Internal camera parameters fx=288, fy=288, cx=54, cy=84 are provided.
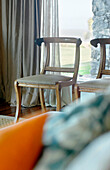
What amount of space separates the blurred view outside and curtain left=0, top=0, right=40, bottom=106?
37 centimetres

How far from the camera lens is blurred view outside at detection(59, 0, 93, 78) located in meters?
3.83

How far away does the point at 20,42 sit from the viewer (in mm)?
3953

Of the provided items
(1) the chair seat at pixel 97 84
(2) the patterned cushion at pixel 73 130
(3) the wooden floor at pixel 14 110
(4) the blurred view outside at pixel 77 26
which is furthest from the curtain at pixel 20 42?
(2) the patterned cushion at pixel 73 130

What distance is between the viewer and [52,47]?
12.5 feet

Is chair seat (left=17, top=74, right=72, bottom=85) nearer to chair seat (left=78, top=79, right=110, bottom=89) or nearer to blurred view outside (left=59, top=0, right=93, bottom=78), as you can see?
chair seat (left=78, top=79, right=110, bottom=89)

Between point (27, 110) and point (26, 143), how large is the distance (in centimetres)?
323

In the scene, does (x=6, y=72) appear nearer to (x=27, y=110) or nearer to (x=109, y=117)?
(x=27, y=110)

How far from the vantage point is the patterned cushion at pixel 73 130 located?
31cm

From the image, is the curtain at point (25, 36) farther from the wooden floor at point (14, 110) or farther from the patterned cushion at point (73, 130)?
the patterned cushion at point (73, 130)

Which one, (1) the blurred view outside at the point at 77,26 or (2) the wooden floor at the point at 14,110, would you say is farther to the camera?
(1) the blurred view outside at the point at 77,26

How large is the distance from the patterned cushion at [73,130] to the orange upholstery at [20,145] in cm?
13

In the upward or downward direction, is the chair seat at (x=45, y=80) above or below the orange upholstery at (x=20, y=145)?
below

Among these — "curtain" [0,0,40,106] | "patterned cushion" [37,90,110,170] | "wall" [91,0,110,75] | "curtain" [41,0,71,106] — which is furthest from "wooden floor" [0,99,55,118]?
"patterned cushion" [37,90,110,170]

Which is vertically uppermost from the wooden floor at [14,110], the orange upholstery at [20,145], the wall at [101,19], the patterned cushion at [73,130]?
the wall at [101,19]
